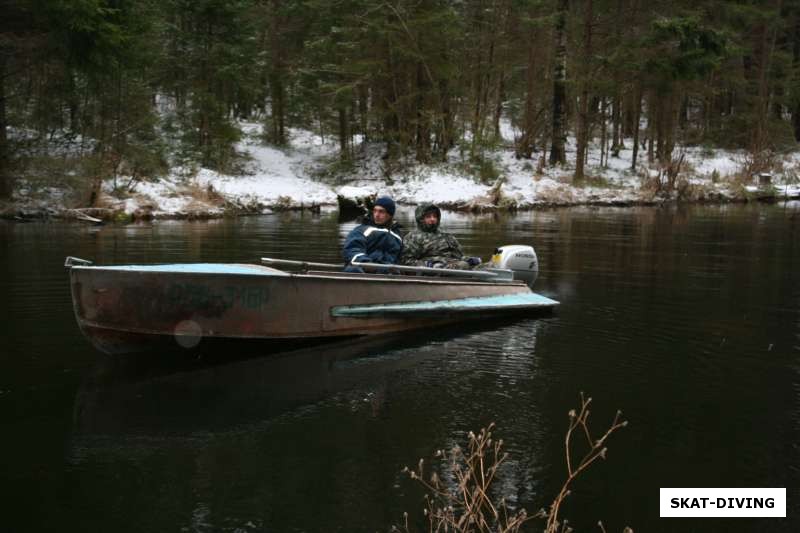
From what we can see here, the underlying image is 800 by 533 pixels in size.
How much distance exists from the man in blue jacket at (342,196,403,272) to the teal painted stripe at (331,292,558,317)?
663 mm

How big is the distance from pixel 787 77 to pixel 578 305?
3505 centimetres

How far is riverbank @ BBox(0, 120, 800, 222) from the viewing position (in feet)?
80.9

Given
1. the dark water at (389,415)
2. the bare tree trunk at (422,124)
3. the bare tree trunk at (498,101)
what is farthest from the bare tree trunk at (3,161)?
the bare tree trunk at (498,101)

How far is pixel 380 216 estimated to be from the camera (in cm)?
878

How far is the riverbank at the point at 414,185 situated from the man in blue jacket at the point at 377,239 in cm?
1550

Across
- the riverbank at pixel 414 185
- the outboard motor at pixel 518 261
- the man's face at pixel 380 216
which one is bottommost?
the outboard motor at pixel 518 261

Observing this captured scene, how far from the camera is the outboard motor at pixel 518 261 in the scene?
1045 centimetres

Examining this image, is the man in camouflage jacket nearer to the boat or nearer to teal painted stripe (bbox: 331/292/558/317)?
teal painted stripe (bbox: 331/292/558/317)

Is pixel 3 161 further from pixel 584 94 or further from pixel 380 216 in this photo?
pixel 584 94

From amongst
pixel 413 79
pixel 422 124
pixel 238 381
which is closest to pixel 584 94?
pixel 422 124

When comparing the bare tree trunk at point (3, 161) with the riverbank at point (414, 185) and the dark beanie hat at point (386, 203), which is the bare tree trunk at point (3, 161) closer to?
the riverbank at point (414, 185)

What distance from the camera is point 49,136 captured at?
27.1m

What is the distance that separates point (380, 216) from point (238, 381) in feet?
9.23

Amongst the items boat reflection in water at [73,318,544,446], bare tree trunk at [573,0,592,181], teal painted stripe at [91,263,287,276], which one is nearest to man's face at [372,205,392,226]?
boat reflection in water at [73,318,544,446]
